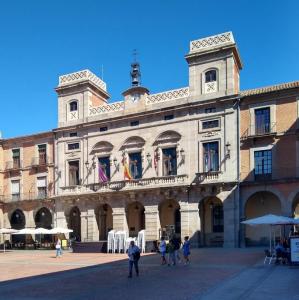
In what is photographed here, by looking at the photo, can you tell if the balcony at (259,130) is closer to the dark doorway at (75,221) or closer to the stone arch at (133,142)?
the stone arch at (133,142)

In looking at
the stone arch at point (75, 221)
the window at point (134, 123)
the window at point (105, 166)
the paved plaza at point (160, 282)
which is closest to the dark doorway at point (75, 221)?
the stone arch at point (75, 221)

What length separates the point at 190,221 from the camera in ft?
117

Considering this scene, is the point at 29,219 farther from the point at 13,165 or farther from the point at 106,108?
the point at 106,108

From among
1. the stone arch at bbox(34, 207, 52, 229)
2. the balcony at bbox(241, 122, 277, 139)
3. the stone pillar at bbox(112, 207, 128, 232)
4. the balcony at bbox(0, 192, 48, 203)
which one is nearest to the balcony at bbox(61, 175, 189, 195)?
the stone pillar at bbox(112, 207, 128, 232)

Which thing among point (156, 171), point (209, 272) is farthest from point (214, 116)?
point (209, 272)

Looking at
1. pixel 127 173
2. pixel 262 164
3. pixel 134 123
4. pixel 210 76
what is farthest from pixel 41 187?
pixel 262 164

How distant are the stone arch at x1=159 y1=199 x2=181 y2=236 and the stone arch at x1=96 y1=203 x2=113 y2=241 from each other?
589 centimetres

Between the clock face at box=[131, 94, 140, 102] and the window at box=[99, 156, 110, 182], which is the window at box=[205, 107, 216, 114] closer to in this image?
the clock face at box=[131, 94, 140, 102]

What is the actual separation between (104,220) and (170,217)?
7.24 metres

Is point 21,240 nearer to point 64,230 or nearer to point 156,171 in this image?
point 64,230

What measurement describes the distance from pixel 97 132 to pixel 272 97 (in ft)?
55.8

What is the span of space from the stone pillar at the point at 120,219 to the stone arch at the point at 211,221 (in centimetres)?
713

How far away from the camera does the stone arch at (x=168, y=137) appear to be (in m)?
37.6

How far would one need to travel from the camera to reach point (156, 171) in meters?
37.9
